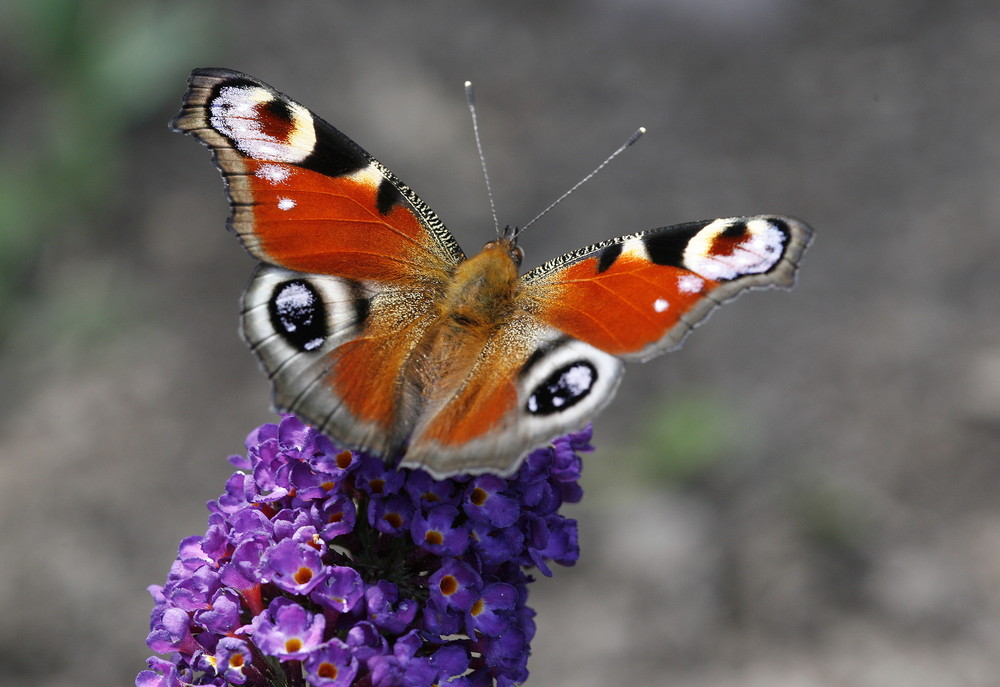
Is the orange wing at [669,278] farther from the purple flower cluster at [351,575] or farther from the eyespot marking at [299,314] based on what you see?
the eyespot marking at [299,314]

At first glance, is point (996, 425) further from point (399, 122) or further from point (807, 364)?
point (399, 122)

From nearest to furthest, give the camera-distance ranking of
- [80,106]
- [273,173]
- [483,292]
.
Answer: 1. [273,173]
2. [483,292]
3. [80,106]

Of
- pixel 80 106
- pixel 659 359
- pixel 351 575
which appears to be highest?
pixel 80 106

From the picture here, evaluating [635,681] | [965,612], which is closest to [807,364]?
[965,612]

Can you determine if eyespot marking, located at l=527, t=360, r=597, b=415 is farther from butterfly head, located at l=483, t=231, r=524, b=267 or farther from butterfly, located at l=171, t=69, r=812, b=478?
butterfly head, located at l=483, t=231, r=524, b=267

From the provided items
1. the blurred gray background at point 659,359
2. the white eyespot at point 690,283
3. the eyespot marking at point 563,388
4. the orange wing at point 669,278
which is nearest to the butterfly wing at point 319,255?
the eyespot marking at point 563,388

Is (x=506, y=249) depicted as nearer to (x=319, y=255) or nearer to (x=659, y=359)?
(x=319, y=255)

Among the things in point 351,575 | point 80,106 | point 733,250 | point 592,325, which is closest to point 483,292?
point 592,325
